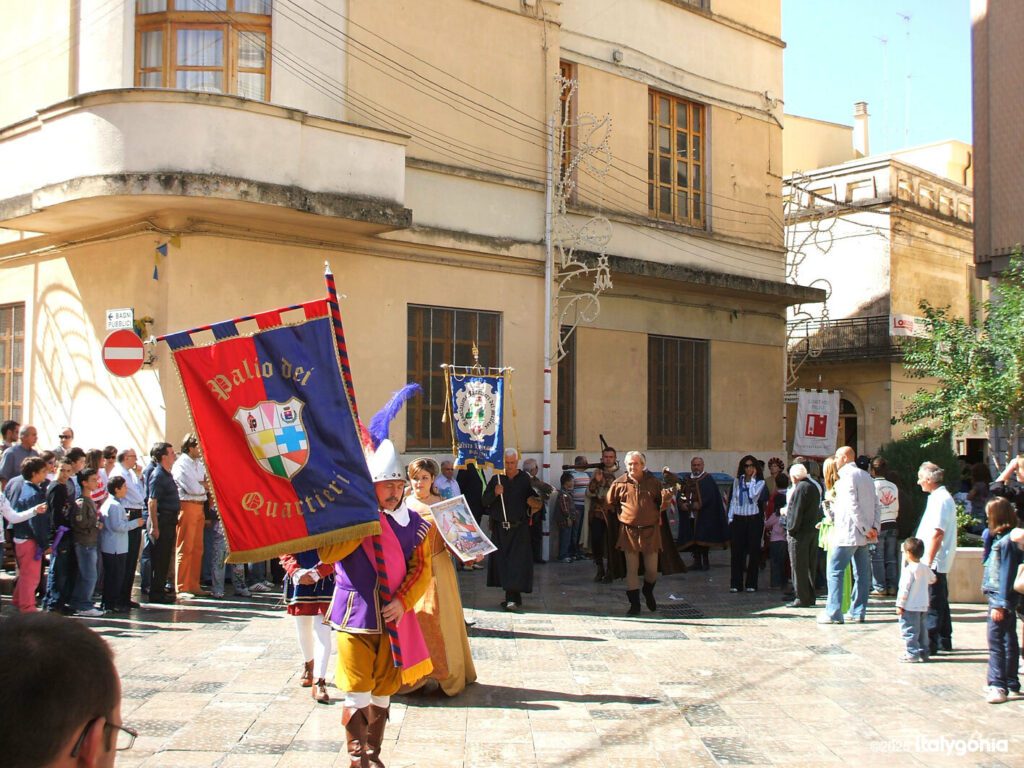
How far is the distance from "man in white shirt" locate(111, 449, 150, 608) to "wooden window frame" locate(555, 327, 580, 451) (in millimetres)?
7302

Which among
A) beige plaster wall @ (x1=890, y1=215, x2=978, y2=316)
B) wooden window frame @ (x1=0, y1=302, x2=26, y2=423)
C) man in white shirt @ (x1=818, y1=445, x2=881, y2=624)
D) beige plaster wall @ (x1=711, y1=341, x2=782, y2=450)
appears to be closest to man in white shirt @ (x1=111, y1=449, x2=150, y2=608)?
wooden window frame @ (x1=0, y1=302, x2=26, y2=423)

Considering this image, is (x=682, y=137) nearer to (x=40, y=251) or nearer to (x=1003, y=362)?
(x=1003, y=362)

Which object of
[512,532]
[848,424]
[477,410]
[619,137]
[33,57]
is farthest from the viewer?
[848,424]

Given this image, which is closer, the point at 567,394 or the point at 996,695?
the point at 996,695

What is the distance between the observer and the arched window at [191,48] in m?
13.9

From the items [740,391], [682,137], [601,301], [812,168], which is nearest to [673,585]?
[601,301]

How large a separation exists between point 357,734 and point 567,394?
39.5 ft

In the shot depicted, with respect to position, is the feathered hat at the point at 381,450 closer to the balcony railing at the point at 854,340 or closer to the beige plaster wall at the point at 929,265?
the balcony railing at the point at 854,340

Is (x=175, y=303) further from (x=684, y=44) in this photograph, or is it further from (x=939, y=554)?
(x=684, y=44)

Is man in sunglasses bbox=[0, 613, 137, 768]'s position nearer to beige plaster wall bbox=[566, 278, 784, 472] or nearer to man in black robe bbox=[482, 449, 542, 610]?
man in black robe bbox=[482, 449, 542, 610]

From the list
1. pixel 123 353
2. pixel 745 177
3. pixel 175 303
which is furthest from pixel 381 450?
pixel 745 177

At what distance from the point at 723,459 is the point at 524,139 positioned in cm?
748

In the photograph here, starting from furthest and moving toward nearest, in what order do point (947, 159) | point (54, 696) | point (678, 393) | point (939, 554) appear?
point (947, 159), point (678, 393), point (939, 554), point (54, 696)

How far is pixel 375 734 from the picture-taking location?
6.11 m
